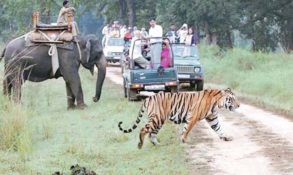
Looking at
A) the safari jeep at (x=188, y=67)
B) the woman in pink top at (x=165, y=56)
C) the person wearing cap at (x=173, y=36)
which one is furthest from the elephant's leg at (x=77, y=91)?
A: the person wearing cap at (x=173, y=36)

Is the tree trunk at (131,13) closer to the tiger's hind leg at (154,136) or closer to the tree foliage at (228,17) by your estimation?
the tree foliage at (228,17)

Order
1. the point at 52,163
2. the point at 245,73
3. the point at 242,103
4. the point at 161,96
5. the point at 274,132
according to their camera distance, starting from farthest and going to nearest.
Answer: the point at 245,73
the point at 242,103
the point at 274,132
the point at 161,96
the point at 52,163

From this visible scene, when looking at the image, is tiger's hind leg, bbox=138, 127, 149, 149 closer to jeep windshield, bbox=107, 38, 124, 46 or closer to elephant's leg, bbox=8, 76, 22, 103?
elephant's leg, bbox=8, 76, 22, 103

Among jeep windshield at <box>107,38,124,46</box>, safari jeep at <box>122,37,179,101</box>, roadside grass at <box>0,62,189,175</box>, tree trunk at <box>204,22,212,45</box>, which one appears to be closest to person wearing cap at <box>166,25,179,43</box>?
jeep windshield at <box>107,38,124,46</box>

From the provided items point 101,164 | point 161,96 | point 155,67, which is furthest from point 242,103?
point 101,164

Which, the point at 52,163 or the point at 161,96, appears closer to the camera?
the point at 52,163

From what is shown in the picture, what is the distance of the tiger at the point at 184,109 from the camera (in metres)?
13.8

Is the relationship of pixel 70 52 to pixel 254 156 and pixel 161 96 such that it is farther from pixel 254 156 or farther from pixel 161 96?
pixel 254 156

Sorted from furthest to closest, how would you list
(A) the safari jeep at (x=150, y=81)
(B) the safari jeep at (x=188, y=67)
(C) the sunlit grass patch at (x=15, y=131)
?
(B) the safari jeep at (x=188, y=67) < (A) the safari jeep at (x=150, y=81) < (C) the sunlit grass patch at (x=15, y=131)

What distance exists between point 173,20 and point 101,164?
125ft

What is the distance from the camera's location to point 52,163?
485 inches

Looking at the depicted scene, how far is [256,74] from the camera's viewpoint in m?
28.5

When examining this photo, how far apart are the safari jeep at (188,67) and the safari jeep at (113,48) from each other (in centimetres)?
1258

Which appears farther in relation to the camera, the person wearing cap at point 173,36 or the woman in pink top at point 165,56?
the person wearing cap at point 173,36
